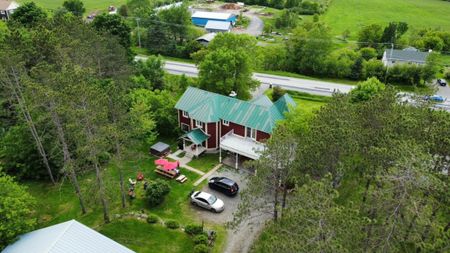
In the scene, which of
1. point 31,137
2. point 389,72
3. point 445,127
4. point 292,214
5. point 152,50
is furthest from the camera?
point 152,50

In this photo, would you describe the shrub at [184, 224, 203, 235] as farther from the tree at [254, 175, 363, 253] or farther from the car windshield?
the tree at [254, 175, 363, 253]

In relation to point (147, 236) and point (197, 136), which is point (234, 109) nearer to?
point (197, 136)

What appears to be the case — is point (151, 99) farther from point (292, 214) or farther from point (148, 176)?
point (292, 214)

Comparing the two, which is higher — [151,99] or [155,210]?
[151,99]

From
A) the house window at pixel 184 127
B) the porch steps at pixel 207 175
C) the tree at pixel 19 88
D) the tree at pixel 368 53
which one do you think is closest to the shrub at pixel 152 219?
the porch steps at pixel 207 175

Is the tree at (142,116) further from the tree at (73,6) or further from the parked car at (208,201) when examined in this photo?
the tree at (73,6)

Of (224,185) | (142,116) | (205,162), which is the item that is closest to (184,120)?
(205,162)

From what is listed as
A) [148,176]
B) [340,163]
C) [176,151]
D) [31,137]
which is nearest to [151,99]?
[176,151]
